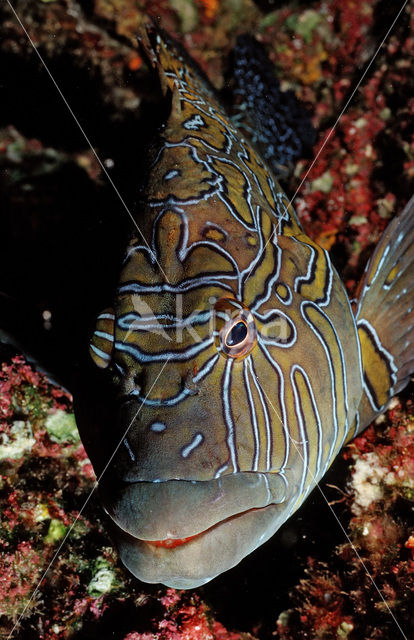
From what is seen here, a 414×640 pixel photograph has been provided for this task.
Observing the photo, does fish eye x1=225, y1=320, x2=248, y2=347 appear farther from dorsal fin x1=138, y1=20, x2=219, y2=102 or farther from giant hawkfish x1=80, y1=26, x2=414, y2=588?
dorsal fin x1=138, y1=20, x2=219, y2=102

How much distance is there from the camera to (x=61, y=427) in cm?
419

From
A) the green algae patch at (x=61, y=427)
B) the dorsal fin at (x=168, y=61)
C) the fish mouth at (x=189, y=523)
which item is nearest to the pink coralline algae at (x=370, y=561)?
the fish mouth at (x=189, y=523)

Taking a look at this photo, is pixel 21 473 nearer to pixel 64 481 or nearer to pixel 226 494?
pixel 64 481

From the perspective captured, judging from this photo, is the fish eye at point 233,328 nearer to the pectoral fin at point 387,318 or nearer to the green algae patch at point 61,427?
the pectoral fin at point 387,318

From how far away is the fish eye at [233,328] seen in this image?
258cm

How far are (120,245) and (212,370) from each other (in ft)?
3.96

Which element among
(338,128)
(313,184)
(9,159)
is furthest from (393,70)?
(9,159)

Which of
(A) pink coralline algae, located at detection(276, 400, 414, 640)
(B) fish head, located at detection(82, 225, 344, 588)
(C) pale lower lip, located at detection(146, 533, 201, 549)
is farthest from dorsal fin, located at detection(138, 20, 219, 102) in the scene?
(A) pink coralline algae, located at detection(276, 400, 414, 640)

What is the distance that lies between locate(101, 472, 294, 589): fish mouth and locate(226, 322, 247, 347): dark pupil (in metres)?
0.71

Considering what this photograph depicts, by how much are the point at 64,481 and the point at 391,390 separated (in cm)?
284

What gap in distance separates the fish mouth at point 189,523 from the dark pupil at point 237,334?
2.32ft

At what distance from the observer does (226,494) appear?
243 centimetres

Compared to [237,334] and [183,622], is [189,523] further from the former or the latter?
[183,622]

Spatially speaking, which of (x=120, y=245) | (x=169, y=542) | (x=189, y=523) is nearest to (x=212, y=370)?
(x=189, y=523)
